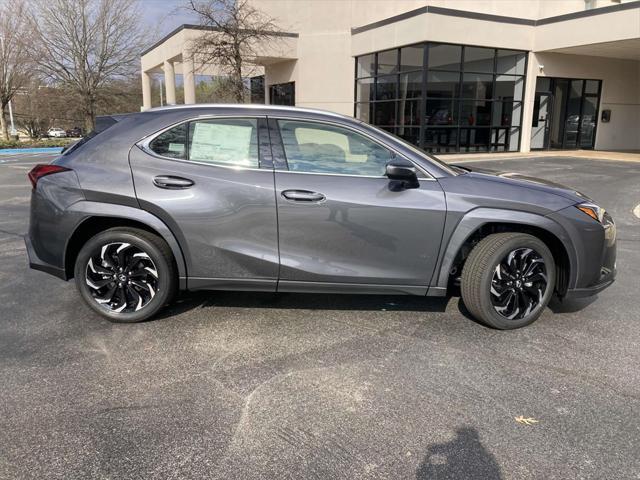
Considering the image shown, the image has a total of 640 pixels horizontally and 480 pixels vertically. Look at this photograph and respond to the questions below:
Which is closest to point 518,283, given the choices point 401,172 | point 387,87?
point 401,172

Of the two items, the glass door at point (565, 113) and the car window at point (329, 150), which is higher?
the glass door at point (565, 113)

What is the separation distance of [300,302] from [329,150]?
1485mm

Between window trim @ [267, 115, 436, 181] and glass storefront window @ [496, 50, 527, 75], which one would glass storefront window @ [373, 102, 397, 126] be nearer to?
glass storefront window @ [496, 50, 527, 75]

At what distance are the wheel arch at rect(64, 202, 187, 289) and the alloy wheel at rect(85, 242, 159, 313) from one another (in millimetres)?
182

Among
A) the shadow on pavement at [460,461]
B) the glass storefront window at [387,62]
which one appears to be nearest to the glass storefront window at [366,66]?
the glass storefront window at [387,62]

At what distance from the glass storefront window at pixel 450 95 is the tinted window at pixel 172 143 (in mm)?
16304

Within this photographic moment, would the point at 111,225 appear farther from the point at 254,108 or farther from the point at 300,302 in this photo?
the point at 300,302

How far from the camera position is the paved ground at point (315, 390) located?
2.54 meters

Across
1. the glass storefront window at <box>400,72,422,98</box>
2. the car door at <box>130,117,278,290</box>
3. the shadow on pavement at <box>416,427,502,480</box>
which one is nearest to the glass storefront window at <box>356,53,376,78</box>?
the glass storefront window at <box>400,72,422,98</box>

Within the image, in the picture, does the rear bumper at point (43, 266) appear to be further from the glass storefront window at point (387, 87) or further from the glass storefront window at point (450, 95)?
the glass storefront window at point (387, 87)

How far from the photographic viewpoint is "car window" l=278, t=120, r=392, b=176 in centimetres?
391

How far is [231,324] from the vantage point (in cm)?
416

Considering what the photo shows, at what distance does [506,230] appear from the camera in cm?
404

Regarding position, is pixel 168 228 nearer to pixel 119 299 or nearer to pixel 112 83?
pixel 119 299
